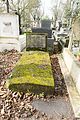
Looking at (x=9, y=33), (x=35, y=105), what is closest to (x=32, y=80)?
(x=35, y=105)

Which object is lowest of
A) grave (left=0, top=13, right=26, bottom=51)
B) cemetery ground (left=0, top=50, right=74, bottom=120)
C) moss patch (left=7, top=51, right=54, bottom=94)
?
cemetery ground (left=0, top=50, right=74, bottom=120)

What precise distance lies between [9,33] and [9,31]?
105 millimetres

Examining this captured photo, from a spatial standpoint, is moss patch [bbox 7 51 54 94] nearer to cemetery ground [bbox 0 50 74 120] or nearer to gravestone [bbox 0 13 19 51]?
cemetery ground [bbox 0 50 74 120]

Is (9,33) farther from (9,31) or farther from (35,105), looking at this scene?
(35,105)

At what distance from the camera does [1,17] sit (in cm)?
945

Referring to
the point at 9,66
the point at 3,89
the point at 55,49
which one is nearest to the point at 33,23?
the point at 55,49

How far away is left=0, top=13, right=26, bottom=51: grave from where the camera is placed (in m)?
9.45

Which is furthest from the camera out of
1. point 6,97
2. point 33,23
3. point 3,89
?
point 33,23

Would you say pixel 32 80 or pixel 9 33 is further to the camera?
pixel 9 33

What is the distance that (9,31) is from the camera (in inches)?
377

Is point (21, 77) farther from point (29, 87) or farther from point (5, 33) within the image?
point (5, 33)

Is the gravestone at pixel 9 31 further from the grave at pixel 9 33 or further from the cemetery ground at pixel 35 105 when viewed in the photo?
the cemetery ground at pixel 35 105

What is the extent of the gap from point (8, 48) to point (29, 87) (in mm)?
5620

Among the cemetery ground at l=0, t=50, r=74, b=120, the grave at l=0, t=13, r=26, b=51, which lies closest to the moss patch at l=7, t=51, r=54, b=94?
the cemetery ground at l=0, t=50, r=74, b=120
